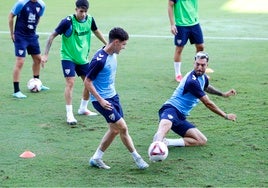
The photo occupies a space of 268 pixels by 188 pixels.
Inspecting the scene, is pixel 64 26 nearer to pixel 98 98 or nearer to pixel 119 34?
pixel 119 34

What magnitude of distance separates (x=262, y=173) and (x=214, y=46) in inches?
333

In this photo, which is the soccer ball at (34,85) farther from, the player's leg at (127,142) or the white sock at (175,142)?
the player's leg at (127,142)

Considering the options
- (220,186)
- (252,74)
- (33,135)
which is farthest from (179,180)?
(252,74)

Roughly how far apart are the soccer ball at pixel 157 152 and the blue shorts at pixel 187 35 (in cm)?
481

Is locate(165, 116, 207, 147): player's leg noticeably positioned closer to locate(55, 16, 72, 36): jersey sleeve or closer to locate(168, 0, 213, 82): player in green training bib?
locate(55, 16, 72, 36): jersey sleeve

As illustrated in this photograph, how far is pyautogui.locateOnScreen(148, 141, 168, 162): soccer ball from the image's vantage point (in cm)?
779

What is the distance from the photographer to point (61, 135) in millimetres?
A: 9188

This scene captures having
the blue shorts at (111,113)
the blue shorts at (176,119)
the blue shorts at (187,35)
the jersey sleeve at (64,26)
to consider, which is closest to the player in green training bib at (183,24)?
the blue shorts at (187,35)

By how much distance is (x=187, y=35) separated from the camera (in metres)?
12.4

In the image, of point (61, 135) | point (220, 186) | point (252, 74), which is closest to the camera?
point (220, 186)

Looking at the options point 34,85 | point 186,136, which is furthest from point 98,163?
point 34,85

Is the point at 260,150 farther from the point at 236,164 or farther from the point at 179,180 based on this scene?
the point at 179,180

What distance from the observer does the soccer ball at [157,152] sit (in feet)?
25.5

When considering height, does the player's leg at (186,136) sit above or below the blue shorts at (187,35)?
below
